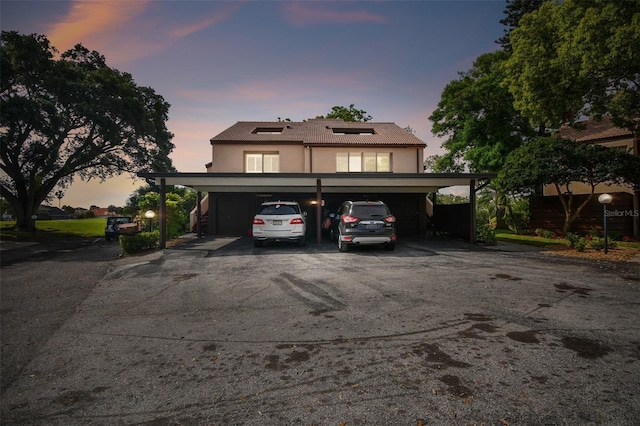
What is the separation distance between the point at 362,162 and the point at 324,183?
612cm

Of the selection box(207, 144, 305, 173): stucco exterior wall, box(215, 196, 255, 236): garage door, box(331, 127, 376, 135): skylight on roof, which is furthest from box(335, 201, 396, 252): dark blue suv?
box(331, 127, 376, 135): skylight on roof

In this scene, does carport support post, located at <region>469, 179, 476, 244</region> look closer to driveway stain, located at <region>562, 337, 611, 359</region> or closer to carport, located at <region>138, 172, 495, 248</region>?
carport, located at <region>138, 172, 495, 248</region>

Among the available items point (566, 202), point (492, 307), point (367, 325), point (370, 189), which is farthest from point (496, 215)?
point (367, 325)

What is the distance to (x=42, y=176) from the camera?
2373cm

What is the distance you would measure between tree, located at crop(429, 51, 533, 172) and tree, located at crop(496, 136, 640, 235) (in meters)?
3.99

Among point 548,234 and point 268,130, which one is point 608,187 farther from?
point 268,130

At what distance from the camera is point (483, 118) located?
69.3ft

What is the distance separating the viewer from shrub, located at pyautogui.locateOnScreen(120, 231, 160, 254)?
11586 millimetres

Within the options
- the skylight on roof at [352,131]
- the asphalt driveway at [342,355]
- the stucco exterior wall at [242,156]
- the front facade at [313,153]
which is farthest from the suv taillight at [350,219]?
the skylight on roof at [352,131]

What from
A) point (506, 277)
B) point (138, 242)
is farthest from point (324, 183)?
point (506, 277)

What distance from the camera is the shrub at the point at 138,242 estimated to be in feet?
38.0

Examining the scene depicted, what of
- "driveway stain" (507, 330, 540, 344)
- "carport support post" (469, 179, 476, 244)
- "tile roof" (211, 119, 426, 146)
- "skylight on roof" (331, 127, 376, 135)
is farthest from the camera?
"skylight on roof" (331, 127, 376, 135)

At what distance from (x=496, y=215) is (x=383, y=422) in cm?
2692

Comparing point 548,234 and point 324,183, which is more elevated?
point 324,183
